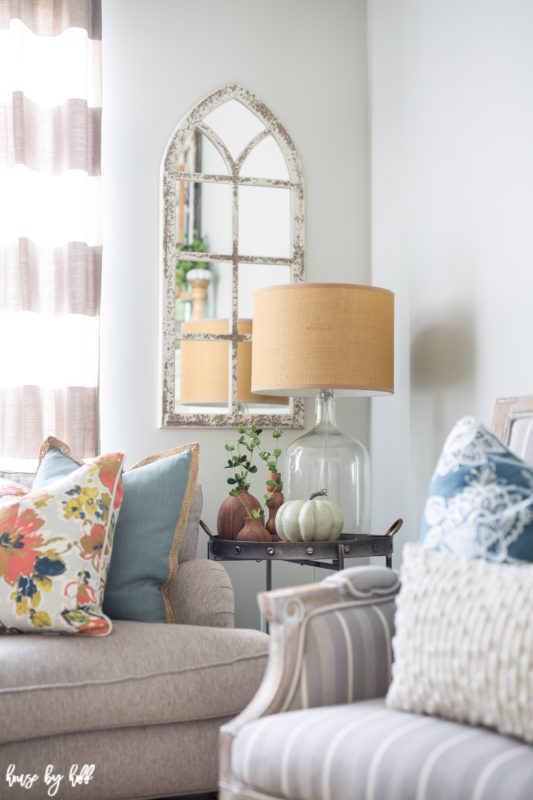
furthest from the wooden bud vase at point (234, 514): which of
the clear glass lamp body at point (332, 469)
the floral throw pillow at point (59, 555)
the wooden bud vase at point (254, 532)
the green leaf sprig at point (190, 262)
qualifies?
the green leaf sprig at point (190, 262)

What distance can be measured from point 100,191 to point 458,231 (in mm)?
1173

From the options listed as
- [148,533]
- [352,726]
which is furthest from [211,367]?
[352,726]

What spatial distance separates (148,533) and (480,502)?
3.11ft

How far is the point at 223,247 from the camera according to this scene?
9.69 ft

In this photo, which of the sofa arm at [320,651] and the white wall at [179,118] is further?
the white wall at [179,118]

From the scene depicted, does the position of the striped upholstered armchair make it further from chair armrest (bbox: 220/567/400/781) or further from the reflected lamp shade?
the reflected lamp shade

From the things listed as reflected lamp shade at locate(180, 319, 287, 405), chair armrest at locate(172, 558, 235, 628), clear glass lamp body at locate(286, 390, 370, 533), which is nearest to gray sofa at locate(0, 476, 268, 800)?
chair armrest at locate(172, 558, 235, 628)

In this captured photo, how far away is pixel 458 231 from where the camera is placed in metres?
2.49

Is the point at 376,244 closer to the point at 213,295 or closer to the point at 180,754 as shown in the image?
the point at 213,295

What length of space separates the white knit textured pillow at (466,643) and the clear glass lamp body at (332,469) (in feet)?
4.07

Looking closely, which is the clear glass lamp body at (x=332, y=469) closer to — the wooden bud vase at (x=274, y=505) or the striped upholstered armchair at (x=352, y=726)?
the wooden bud vase at (x=274, y=505)

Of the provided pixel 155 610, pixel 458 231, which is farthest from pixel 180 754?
pixel 458 231

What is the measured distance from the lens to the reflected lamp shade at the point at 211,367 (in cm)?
291

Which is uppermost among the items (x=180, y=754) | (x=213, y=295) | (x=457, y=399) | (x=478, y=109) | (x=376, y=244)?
(x=478, y=109)
